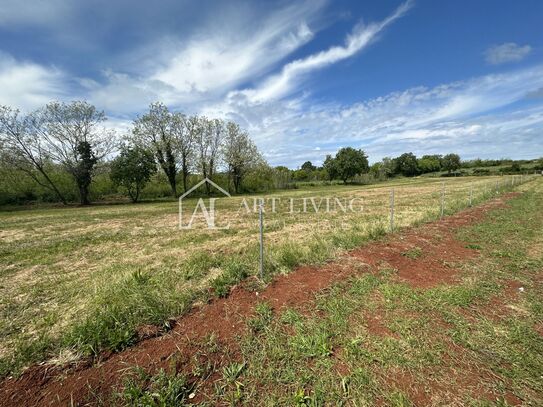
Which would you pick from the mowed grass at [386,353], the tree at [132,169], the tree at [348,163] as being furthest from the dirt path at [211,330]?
the tree at [348,163]

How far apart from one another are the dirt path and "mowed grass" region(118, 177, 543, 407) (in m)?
0.15

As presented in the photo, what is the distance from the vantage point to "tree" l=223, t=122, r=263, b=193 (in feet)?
127

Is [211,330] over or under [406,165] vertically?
under

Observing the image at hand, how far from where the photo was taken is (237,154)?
128 feet

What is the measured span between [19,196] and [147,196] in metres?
12.3

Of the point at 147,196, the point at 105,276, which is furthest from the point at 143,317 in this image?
the point at 147,196

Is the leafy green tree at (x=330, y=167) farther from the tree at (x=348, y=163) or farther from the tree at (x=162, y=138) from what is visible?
A: the tree at (x=162, y=138)

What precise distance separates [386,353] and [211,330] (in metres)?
1.97

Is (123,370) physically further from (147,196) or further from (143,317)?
(147,196)

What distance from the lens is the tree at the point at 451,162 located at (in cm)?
10118

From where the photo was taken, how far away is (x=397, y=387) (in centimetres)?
231

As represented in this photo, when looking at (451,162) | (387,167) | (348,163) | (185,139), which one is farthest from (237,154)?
(451,162)

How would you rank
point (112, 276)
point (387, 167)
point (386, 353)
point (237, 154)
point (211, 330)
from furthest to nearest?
point (387, 167) < point (237, 154) < point (112, 276) < point (211, 330) < point (386, 353)

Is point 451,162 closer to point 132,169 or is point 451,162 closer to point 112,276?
point 132,169
